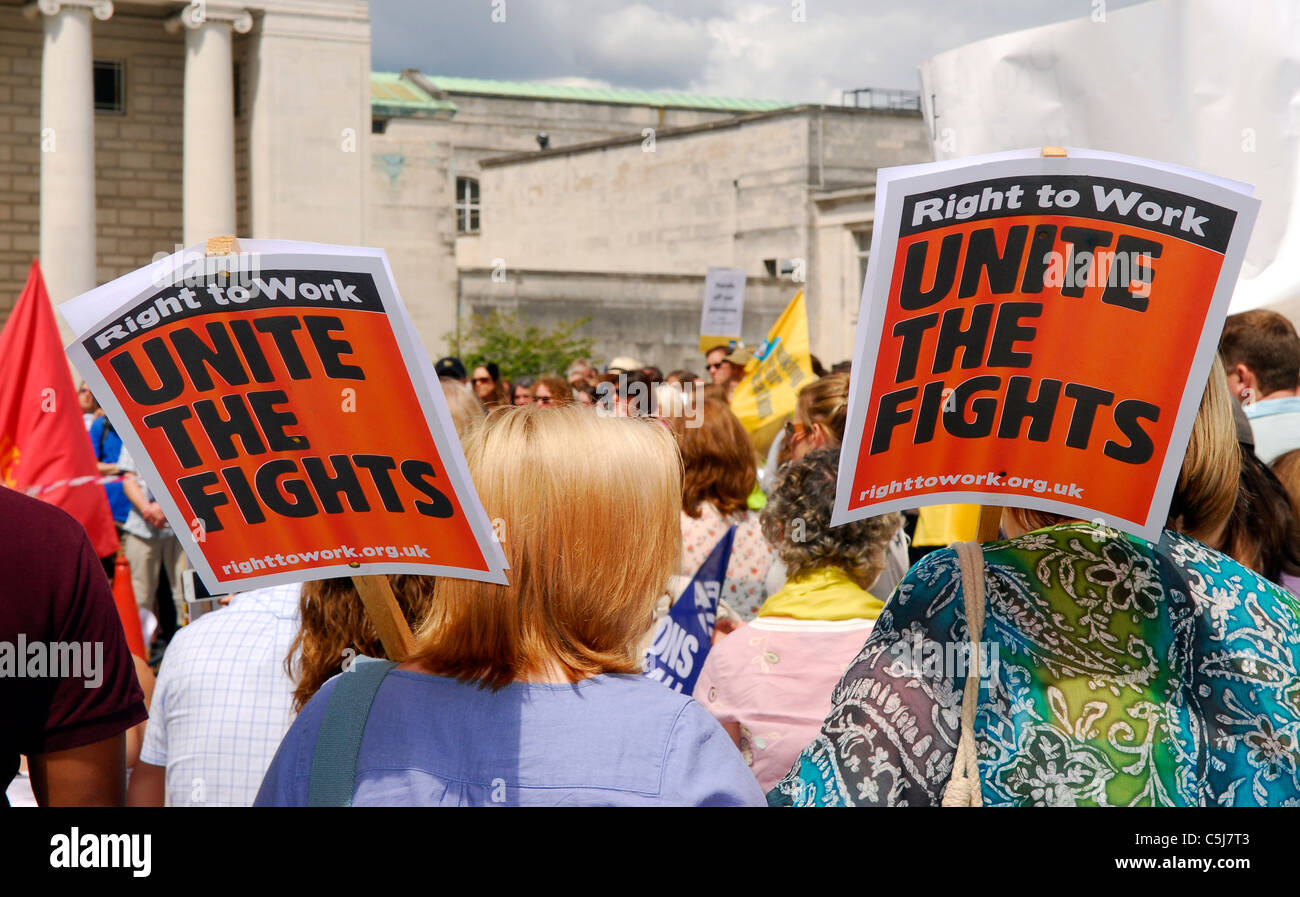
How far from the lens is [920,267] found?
6.54 ft

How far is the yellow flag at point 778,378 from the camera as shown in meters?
9.70

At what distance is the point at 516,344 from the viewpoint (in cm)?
2947

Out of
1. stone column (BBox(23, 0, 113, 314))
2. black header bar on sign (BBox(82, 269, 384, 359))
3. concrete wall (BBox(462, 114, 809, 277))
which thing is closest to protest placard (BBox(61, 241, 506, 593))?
black header bar on sign (BBox(82, 269, 384, 359))

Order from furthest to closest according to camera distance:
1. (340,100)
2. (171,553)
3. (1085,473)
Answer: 1. (340,100)
2. (171,553)
3. (1085,473)

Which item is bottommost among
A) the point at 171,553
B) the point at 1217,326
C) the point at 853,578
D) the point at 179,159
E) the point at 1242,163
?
the point at 171,553

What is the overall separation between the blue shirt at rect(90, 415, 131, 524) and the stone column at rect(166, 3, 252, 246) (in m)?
17.6

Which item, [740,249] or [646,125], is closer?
[740,249]

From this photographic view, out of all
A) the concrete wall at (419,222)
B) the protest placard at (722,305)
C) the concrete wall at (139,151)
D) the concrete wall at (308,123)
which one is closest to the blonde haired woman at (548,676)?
the protest placard at (722,305)

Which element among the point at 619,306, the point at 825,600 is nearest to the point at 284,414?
the point at 825,600

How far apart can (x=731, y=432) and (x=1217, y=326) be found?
3685mm

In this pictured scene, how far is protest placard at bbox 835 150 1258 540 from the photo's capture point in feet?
6.40
